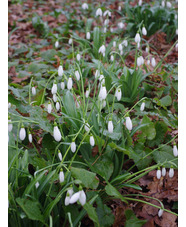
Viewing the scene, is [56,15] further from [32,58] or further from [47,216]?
[47,216]

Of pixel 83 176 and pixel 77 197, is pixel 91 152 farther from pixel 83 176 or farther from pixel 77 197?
pixel 77 197

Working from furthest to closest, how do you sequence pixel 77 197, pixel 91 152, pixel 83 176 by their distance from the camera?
pixel 91 152, pixel 83 176, pixel 77 197

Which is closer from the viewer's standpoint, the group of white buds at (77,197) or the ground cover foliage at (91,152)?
the group of white buds at (77,197)

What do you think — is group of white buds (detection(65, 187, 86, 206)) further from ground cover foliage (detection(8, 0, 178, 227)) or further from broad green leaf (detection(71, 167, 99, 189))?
broad green leaf (detection(71, 167, 99, 189))

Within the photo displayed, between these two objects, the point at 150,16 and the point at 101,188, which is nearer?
the point at 101,188

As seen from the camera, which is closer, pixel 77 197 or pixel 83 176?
pixel 77 197

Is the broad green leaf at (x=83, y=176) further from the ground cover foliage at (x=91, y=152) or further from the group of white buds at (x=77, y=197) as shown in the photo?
the group of white buds at (x=77, y=197)

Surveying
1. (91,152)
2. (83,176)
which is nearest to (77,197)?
(83,176)

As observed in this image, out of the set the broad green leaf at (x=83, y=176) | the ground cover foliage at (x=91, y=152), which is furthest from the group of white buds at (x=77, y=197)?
the broad green leaf at (x=83, y=176)

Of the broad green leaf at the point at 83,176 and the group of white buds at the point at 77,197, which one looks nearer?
the group of white buds at the point at 77,197

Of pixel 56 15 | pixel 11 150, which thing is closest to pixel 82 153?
pixel 11 150

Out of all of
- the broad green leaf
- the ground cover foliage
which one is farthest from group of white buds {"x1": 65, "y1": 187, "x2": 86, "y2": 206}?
the broad green leaf
